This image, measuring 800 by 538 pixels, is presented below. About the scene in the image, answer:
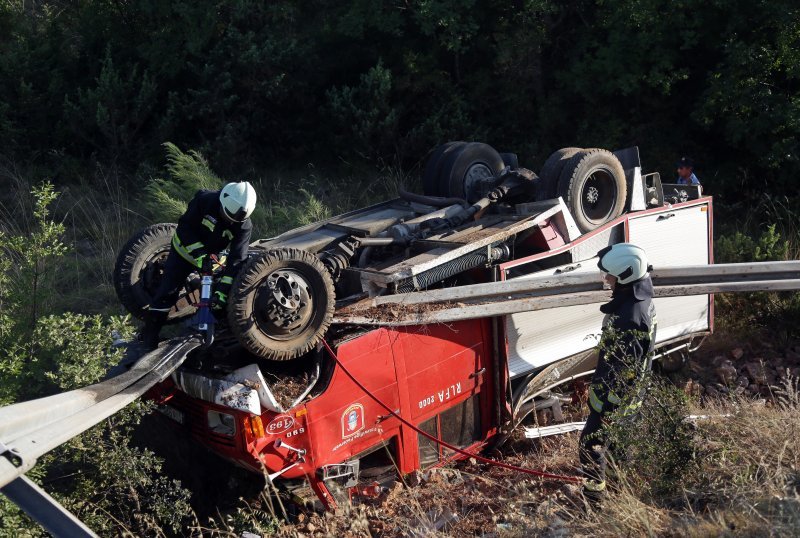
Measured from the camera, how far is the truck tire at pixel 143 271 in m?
5.04

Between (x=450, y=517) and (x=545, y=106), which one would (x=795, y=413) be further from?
(x=545, y=106)

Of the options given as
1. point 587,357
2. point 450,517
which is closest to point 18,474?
point 450,517

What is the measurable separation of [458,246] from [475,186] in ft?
4.62

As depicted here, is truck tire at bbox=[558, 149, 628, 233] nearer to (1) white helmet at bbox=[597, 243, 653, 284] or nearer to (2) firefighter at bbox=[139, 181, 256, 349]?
(1) white helmet at bbox=[597, 243, 653, 284]

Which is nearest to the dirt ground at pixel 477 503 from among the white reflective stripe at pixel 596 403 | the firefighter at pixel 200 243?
the white reflective stripe at pixel 596 403

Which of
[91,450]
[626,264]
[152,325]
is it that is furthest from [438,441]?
[91,450]

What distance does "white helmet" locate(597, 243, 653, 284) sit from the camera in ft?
15.9

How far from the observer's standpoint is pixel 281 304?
4.45 metres

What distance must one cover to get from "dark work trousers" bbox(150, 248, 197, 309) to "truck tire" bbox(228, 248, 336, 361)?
64 cm

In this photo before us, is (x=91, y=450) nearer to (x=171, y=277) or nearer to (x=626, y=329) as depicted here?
(x=171, y=277)

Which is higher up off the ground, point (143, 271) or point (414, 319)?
point (143, 271)

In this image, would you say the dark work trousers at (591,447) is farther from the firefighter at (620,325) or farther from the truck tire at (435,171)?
the truck tire at (435,171)

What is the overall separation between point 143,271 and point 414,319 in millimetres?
1835

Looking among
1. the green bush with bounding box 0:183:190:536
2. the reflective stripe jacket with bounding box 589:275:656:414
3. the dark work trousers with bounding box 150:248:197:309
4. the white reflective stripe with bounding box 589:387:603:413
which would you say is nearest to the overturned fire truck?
the dark work trousers with bounding box 150:248:197:309
